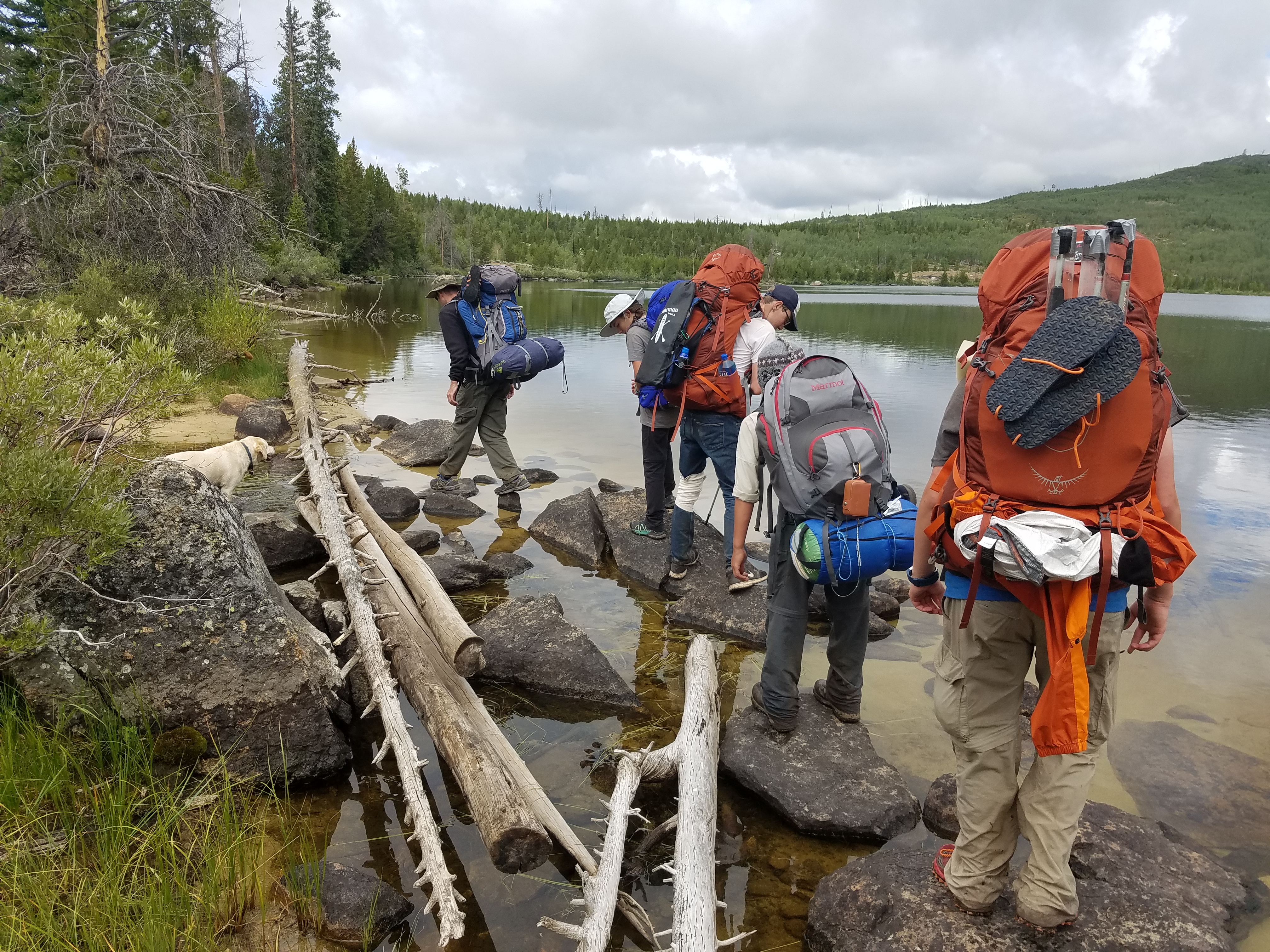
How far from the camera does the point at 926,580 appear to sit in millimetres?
2889

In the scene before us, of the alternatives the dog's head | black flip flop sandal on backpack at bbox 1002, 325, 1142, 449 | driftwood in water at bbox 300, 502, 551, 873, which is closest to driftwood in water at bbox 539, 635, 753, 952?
driftwood in water at bbox 300, 502, 551, 873

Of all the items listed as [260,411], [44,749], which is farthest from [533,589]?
[260,411]

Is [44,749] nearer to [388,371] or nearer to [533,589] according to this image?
[533,589]

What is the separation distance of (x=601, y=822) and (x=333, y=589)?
3.57 m

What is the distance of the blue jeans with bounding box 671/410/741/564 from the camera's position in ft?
19.7

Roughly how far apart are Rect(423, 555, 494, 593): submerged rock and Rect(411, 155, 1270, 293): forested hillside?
76.4 meters

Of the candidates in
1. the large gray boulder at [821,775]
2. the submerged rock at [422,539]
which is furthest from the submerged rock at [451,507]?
the large gray boulder at [821,775]

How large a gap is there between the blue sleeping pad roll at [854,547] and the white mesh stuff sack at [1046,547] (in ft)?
4.28

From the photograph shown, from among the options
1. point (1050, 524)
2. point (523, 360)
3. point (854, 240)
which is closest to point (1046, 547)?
point (1050, 524)

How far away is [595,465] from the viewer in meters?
10.6

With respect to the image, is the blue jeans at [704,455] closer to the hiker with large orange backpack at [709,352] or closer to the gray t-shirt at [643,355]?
the hiker with large orange backpack at [709,352]

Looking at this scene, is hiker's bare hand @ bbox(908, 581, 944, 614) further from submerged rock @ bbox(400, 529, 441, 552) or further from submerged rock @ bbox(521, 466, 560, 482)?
submerged rock @ bbox(521, 466, 560, 482)

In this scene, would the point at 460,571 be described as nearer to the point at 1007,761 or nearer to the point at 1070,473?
the point at 1007,761

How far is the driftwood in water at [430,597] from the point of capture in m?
4.37
